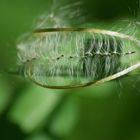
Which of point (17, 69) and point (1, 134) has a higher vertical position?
point (17, 69)

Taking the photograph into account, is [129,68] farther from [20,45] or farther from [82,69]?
[20,45]

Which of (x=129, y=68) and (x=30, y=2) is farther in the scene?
(x=30, y=2)

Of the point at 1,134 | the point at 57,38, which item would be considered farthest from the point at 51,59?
the point at 1,134
